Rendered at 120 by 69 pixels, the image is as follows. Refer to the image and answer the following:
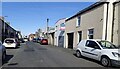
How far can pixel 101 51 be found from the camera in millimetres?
13586

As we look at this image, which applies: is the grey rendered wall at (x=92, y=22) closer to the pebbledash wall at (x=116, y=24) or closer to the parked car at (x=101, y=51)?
the pebbledash wall at (x=116, y=24)

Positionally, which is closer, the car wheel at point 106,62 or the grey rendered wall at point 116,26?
the car wheel at point 106,62

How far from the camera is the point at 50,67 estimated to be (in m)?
11.7

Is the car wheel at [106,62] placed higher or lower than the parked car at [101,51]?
lower

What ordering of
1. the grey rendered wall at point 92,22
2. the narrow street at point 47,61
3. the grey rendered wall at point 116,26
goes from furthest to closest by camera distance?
1. the grey rendered wall at point 92,22
2. the grey rendered wall at point 116,26
3. the narrow street at point 47,61

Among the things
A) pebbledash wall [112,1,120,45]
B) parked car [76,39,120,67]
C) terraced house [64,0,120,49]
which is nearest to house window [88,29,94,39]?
terraced house [64,0,120,49]

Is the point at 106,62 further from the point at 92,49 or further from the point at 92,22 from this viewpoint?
the point at 92,22

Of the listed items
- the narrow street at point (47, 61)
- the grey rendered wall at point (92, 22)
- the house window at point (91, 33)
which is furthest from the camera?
the house window at point (91, 33)

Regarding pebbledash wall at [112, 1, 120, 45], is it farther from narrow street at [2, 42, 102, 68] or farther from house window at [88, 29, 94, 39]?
house window at [88, 29, 94, 39]

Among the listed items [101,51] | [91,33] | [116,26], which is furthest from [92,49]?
[91,33]

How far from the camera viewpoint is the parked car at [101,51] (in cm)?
1251

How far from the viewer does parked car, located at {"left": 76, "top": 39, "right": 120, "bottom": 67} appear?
12.5 meters

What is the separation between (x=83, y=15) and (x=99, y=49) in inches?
479

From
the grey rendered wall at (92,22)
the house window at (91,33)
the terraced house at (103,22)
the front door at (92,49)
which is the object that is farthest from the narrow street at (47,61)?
the house window at (91,33)
